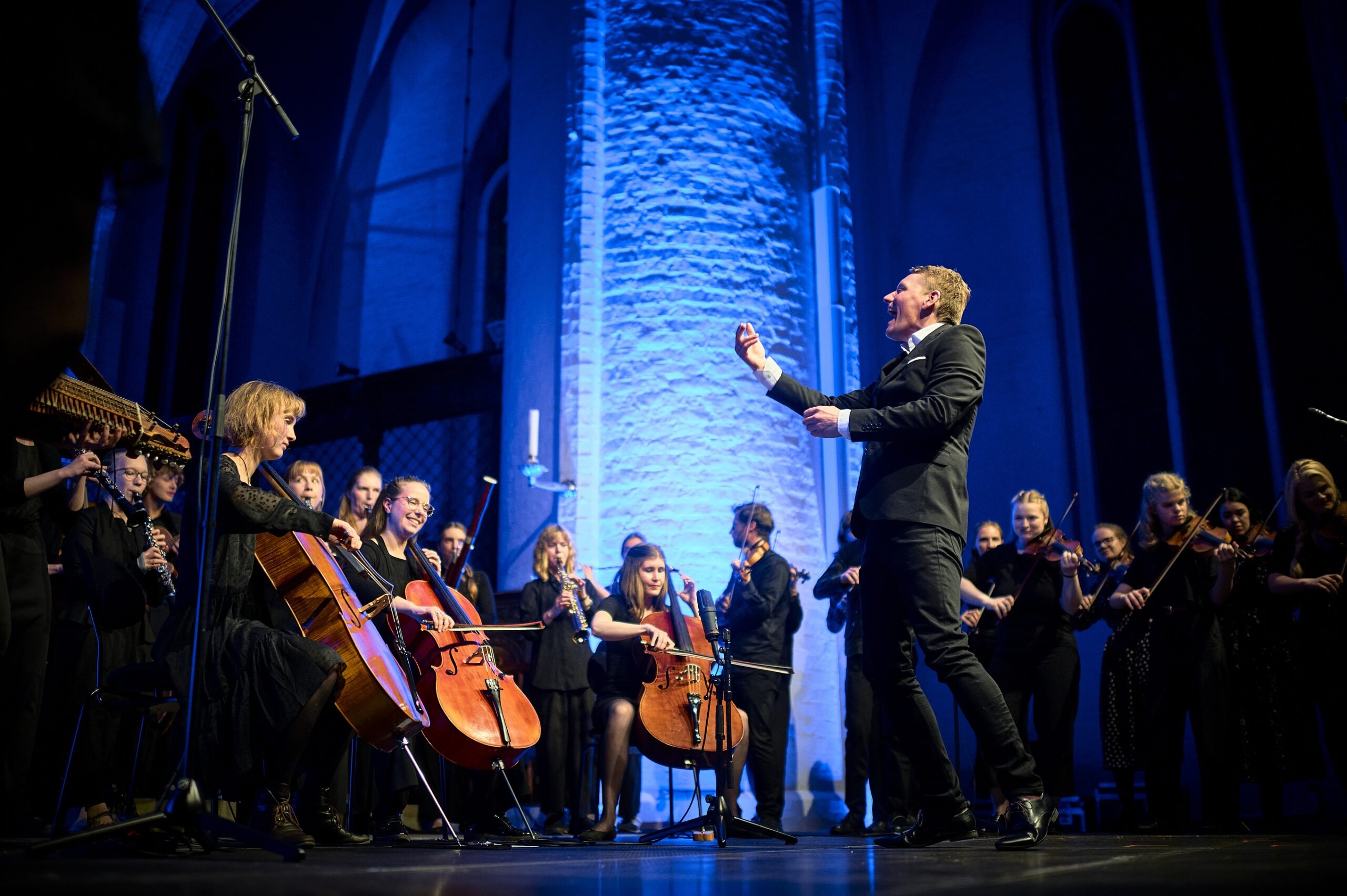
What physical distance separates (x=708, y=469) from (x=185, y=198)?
9.09m

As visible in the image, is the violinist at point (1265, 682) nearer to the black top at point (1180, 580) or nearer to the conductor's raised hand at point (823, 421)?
the black top at point (1180, 580)

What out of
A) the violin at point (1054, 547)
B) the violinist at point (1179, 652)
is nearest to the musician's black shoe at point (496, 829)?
the violinist at point (1179, 652)

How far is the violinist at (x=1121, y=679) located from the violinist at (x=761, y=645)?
1.59 m

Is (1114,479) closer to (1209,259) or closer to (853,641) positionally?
(1209,259)

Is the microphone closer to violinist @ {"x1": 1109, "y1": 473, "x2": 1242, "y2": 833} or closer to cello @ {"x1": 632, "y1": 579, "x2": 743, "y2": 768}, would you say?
cello @ {"x1": 632, "y1": 579, "x2": 743, "y2": 768}

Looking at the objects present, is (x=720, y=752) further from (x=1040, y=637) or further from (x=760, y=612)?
(x=1040, y=637)

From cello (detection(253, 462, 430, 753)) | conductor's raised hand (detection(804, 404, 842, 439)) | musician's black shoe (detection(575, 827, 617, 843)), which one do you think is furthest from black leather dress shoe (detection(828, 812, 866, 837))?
conductor's raised hand (detection(804, 404, 842, 439))

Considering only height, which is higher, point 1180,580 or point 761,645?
point 1180,580

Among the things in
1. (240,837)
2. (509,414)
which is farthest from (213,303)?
(240,837)

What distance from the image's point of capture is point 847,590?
647 cm

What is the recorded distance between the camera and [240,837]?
2523mm

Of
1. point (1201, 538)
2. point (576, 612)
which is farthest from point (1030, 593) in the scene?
point (576, 612)

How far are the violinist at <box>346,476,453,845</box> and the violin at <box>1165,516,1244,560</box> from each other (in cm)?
363

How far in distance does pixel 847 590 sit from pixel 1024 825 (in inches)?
140
